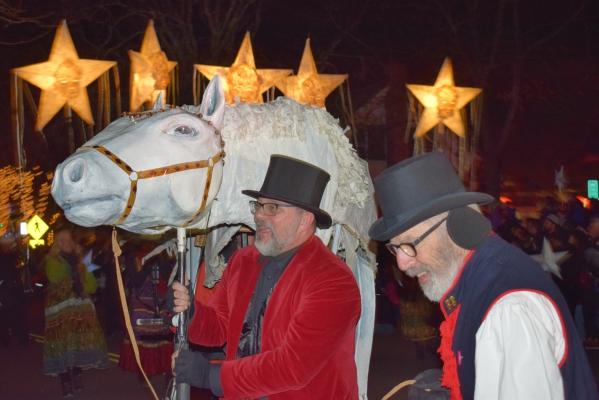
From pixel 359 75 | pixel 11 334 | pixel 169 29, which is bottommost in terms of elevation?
pixel 11 334

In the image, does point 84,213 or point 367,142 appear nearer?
point 84,213

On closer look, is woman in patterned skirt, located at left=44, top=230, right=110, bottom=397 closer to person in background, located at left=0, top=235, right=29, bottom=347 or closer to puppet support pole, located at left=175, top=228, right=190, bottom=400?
person in background, located at left=0, top=235, right=29, bottom=347

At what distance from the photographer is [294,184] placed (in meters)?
3.27

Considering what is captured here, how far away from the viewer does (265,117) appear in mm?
3674

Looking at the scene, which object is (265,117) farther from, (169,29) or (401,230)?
(169,29)

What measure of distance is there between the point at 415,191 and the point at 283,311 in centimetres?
101

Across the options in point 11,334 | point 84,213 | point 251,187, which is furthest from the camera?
point 11,334

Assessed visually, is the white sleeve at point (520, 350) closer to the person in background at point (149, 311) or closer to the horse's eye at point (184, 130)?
the horse's eye at point (184, 130)

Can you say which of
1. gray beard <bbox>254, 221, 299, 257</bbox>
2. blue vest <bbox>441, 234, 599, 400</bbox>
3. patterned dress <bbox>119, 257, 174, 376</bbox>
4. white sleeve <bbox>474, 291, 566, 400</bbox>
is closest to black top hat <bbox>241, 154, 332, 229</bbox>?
gray beard <bbox>254, 221, 299, 257</bbox>

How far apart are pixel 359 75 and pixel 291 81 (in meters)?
10.5

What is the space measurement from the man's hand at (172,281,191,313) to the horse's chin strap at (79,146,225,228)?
34 cm

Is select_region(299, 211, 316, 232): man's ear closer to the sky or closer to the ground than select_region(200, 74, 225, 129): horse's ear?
closer to the ground

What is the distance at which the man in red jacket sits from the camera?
286 centimetres

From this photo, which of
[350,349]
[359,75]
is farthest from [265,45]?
[350,349]
